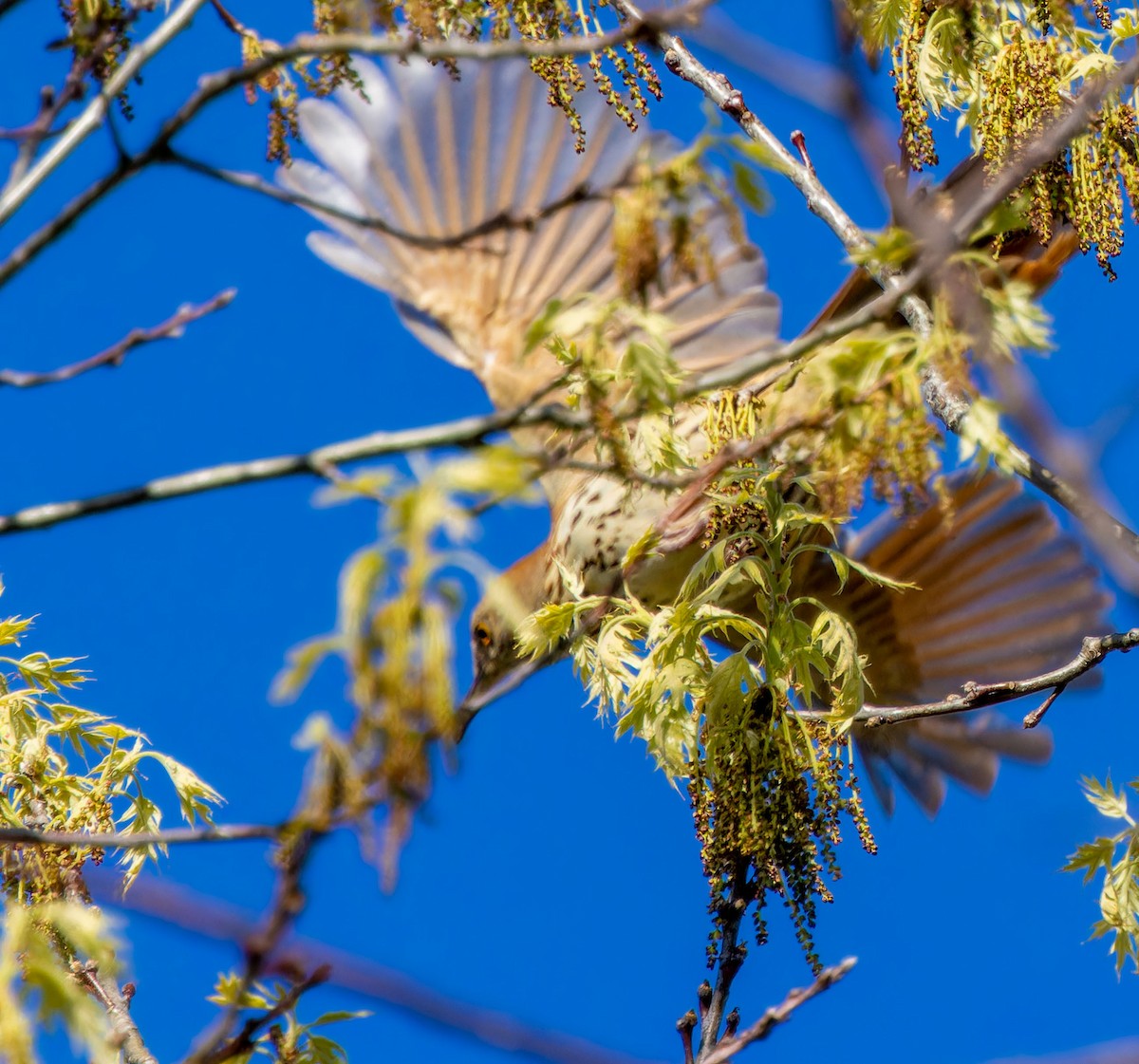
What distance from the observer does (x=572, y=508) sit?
4.52 m

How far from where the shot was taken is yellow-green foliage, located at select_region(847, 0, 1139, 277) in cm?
293

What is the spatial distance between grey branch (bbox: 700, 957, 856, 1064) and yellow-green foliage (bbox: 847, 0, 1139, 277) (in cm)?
147

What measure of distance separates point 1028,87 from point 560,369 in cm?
201

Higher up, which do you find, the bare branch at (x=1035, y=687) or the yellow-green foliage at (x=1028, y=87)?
the yellow-green foliage at (x=1028, y=87)

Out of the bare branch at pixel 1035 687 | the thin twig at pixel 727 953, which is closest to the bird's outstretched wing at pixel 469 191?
the bare branch at pixel 1035 687

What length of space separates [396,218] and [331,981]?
500 cm

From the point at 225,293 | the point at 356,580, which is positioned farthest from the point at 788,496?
the point at 356,580

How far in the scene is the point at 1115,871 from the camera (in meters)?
2.85

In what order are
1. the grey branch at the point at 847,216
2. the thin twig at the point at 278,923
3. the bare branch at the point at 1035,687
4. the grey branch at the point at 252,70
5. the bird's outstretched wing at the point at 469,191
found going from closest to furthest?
the thin twig at the point at 278,923 → the grey branch at the point at 252,70 → the grey branch at the point at 847,216 → the bare branch at the point at 1035,687 → the bird's outstretched wing at the point at 469,191

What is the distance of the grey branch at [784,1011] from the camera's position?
181 cm

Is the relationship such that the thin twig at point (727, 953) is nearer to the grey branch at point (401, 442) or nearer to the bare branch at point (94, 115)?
the grey branch at point (401, 442)

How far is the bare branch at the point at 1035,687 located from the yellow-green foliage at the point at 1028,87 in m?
0.63

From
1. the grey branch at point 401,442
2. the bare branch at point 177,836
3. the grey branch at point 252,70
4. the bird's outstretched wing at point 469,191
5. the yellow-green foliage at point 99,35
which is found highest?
the bird's outstretched wing at point 469,191

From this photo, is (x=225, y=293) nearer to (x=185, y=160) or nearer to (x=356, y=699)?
(x=185, y=160)
